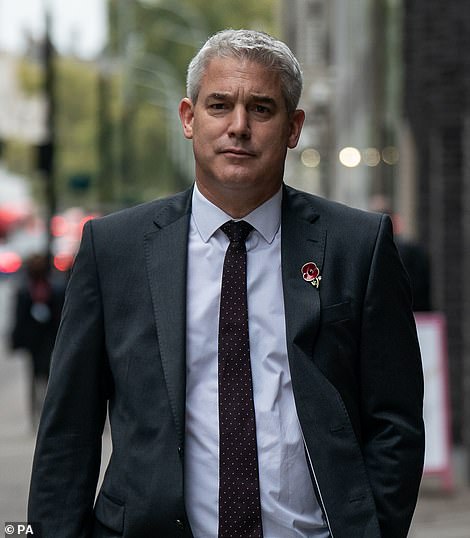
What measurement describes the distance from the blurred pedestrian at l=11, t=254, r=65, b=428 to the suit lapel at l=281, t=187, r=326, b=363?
12551 mm

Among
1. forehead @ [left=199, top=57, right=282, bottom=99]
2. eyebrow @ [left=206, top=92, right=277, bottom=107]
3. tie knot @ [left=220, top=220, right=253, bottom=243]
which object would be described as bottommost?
tie knot @ [left=220, top=220, right=253, bottom=243]

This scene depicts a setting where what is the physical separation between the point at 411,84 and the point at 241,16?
79965mm

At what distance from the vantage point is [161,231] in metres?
4.10

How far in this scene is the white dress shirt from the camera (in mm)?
3881

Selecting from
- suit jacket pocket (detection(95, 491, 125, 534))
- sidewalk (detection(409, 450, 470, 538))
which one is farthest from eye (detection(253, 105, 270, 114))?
sidewalk (detection(409, 450, 470, 538))

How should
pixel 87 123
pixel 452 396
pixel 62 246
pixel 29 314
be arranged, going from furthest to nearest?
pixel 87 123
pixel 62 246
pixel 29 314
pixel 452 396

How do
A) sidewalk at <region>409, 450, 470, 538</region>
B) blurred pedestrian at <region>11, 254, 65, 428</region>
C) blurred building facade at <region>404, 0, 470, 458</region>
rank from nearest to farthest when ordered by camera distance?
sidewalk at <region>409, 450, 470, 538</region>, blurred building facade at <region>404, 0, 470, 458</region>, blurred pedestrian at <region>11, 254, 65, 428</region>

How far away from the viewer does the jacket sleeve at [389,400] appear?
396 cm

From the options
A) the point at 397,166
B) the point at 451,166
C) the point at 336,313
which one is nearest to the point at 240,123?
the point at 336,313

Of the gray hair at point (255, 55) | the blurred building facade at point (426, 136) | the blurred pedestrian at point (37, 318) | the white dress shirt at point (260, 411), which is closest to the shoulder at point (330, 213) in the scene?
the white dress shirt at point (260, 411)

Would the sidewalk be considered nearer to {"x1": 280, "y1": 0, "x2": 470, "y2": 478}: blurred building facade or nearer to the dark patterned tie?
{"x1": 280, "y1": 0, "x2": 470, "y2": 478}: blurred building facade

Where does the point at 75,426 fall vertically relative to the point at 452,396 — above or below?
above

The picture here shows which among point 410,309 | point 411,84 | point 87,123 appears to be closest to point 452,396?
point 411,84

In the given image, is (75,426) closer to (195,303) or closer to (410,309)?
(195,303)
